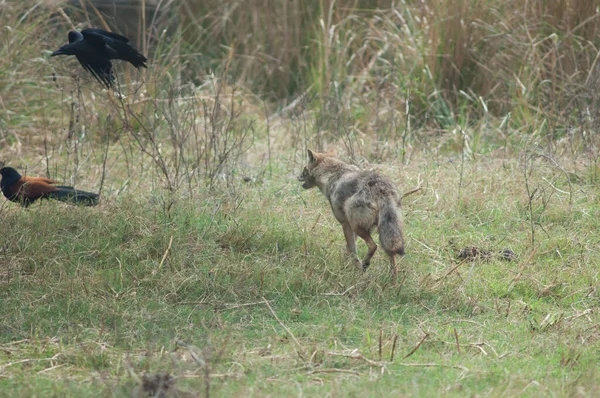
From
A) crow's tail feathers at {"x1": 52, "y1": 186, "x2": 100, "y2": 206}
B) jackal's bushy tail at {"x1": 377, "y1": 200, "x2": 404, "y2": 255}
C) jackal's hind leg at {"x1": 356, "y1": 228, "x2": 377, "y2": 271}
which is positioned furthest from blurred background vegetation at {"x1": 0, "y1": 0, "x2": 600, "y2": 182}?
jackal's bushy tail at {"x1": 377, "y1": 200, "x2": 404, "y2": 255}

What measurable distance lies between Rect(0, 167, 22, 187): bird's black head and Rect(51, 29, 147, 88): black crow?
110cm

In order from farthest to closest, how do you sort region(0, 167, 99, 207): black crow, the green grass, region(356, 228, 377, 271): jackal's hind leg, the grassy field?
region(0, 167, 99, 207): black crow < region(356, 228, 377, 271): jackal's hind leg < the grassy field < the green grass

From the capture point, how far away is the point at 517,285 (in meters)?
5.68

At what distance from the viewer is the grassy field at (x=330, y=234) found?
4.37 meters

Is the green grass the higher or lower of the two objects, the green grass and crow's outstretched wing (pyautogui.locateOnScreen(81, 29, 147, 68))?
the lower

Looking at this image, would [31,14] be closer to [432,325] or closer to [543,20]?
[543,20]

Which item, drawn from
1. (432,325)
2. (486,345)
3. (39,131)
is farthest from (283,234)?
(39,131)

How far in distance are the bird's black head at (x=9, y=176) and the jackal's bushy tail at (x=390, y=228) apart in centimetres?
298

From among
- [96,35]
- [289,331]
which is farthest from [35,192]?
[289,331]

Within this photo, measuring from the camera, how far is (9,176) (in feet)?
21.9

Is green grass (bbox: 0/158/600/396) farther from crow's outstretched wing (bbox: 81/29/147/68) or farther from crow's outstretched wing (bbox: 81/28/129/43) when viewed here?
crow's outstretched wing (bbox: 81/28/129/43)

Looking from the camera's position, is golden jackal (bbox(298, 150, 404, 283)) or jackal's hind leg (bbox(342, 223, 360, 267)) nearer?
golden jackal (bbox(298, 150, 404, 283))

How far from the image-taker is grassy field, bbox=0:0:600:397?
14.3 feet

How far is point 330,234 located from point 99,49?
2211 millimetres
